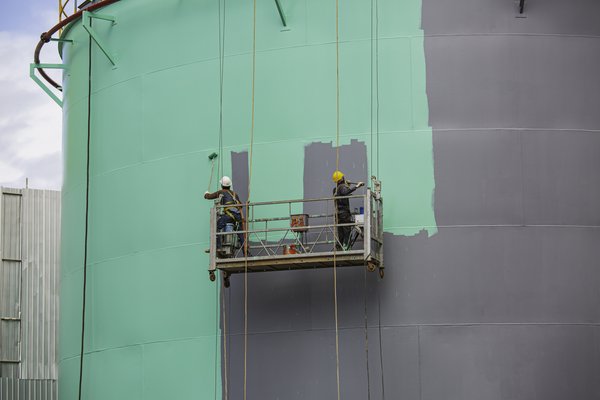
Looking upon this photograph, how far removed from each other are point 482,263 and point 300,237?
3029 mm

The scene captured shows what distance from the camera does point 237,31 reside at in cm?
1998

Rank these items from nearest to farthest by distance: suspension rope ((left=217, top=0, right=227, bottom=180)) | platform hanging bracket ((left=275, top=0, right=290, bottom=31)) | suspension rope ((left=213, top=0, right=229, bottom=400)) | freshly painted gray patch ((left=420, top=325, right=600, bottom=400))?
freshly painted gray patch ((left=420, top=325, right=600, bottom=400)) → suspension rope ((left=213, top=0, right=229, bottom=400)) → platform hanging bracket ((left=275, top=0, right=290, bottom=31)) → suspension rope ((left=217, top=0, right=227, bottom=180))

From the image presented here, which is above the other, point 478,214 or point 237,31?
point 237,31

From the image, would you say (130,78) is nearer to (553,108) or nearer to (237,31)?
(237,31)

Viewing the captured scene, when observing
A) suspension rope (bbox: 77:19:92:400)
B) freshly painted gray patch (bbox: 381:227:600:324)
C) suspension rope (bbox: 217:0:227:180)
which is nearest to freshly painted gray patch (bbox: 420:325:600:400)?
freshly painted gray patch (bbox: 381:227:600:324)

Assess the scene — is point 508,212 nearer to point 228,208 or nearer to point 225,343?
point 228,208

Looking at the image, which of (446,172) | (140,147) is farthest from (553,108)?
(140,147)

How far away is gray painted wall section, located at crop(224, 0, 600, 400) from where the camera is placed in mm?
17875

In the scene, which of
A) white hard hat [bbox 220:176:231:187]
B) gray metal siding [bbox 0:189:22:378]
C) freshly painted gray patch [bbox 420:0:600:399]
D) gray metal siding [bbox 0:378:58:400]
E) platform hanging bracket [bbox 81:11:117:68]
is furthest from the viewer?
gray metal siding [bbox 0:189:22:378]

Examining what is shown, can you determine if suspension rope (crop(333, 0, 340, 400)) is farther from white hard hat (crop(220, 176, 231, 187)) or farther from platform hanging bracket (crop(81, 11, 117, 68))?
platform hanging bracket (crop(81, 11, 117, 68))

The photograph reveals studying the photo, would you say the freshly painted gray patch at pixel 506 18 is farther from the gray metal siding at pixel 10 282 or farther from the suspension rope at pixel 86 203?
the gray metal siding at pixel 10 282

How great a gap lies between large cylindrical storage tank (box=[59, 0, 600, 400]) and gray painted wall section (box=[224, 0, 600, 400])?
A: 0.03m

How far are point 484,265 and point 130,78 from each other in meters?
7.65

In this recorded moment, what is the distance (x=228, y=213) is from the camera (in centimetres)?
1844
